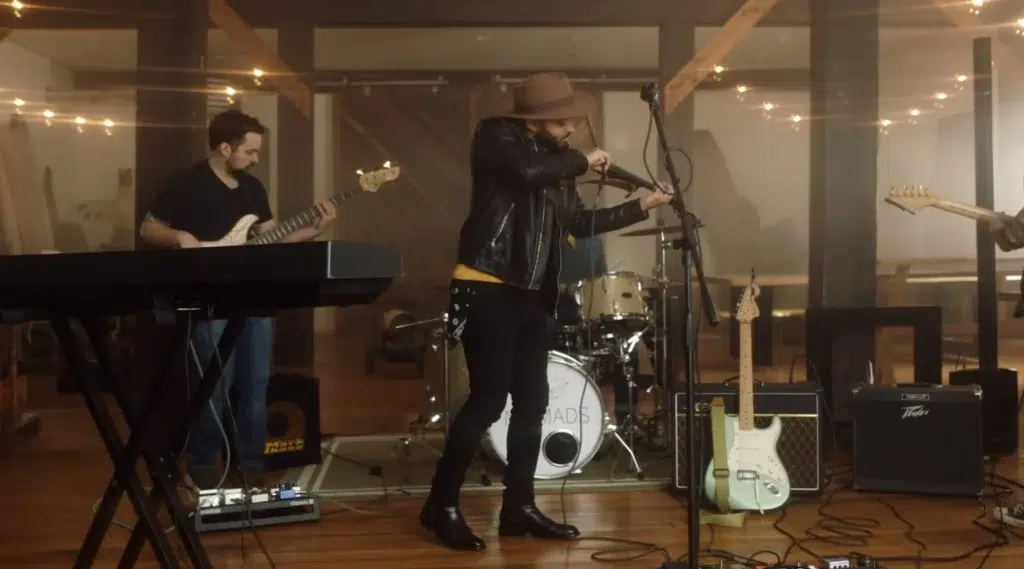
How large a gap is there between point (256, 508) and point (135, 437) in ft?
3.72

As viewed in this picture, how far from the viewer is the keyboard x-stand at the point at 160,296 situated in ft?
4.29

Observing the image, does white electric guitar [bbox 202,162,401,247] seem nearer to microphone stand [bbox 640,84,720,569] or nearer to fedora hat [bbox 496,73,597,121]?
fedora hat [bbox 496,73,597,121]

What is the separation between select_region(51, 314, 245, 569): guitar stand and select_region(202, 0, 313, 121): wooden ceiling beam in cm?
334

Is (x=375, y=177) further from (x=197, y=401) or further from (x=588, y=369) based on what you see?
(x=197, y=401)

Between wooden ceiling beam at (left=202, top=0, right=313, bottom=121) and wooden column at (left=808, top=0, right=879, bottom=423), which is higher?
wooden ceiling beam at (left=202, top=0, right=313, bottom=121)

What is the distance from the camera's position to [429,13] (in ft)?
15.5

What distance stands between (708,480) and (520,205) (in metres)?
1.21

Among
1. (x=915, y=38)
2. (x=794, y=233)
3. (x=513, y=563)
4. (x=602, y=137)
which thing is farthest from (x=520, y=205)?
→ (x=915, y=38)

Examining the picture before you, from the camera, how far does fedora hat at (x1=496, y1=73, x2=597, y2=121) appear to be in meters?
2.30

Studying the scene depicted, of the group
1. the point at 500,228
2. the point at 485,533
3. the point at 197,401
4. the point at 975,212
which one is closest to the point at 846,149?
the point at 975,212

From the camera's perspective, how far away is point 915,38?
5.44 meters

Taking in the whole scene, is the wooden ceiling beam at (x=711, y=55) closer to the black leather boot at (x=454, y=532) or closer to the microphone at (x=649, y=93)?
the microphone at (x=649, y=93)

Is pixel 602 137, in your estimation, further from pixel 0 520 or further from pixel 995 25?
pixel 0 520

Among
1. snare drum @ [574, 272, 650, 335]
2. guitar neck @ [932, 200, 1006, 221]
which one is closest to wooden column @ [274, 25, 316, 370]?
snare drum @ [574, 272, 650, 335]
